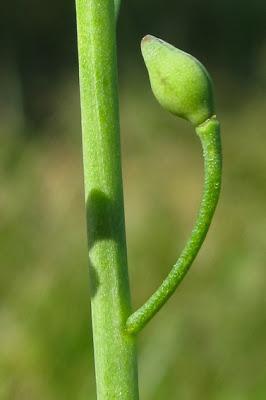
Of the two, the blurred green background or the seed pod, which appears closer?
the seed pod

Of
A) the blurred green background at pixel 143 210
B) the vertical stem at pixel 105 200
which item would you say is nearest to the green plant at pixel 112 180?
the vertical stem at pixel 105 200

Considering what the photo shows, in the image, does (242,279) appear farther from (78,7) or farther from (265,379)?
(78,7)

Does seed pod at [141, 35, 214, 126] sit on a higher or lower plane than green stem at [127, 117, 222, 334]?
higher

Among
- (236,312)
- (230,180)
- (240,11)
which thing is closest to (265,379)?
(236,312)

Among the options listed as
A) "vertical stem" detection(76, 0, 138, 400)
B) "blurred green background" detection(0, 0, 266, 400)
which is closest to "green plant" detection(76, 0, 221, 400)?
"vertical stem" detection(76, 0, 138, 400)

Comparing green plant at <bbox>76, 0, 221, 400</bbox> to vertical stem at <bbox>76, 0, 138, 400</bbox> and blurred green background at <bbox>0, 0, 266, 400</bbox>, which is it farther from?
blurred green background at <bbox>0, 0, 266, 400</bbox>
